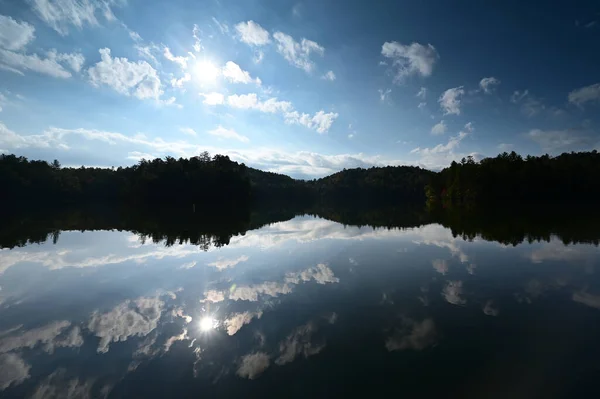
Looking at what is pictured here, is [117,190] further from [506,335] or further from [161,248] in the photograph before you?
[506,335]

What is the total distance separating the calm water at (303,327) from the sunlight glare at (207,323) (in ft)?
0.13

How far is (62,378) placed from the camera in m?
7.49

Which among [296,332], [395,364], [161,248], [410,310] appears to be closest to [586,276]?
[410,310]

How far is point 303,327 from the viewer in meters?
10.1

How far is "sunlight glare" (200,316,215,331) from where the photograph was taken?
10.2 metres

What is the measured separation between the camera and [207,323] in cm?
1062

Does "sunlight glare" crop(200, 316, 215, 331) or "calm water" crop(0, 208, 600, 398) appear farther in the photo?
"sunlight glare" crop(200, 316, 215, 331)

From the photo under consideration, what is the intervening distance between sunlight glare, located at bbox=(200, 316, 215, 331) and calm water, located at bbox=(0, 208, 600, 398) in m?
0.04

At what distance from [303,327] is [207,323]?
350 cm

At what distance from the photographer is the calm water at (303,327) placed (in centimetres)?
712

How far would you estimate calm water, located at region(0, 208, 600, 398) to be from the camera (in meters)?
7.12

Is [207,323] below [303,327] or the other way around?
below

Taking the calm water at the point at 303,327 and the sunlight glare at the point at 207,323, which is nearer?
the calm water at the point at 303,327

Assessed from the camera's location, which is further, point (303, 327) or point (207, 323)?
point (207, 323)
